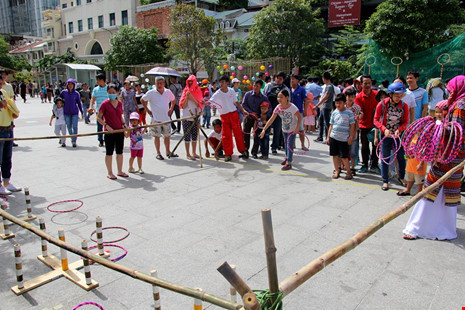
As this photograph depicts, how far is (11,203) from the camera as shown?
5.68 metres

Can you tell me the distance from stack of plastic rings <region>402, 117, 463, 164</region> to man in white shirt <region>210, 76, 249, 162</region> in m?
4.40

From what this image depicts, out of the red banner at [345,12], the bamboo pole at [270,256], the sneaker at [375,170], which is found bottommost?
the sneaker at [375,170]

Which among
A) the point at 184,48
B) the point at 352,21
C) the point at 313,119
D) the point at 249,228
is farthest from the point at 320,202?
the point at 352,21

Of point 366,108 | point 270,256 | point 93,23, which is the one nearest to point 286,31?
point 366,108

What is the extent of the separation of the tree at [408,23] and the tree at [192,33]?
12.7 m

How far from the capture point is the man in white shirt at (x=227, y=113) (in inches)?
320

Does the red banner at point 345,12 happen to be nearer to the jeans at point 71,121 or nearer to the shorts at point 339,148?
the jeans at point 71,121

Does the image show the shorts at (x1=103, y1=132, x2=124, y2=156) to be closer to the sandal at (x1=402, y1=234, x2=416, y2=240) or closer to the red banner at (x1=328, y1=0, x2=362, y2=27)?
the sandal at (x1=402, y1=234, x2=416, y2=240)

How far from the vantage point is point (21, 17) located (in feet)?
325

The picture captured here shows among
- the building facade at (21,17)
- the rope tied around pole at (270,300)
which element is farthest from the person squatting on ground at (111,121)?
the building facade at (21,17)

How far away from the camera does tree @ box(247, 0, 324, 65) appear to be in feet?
77.6

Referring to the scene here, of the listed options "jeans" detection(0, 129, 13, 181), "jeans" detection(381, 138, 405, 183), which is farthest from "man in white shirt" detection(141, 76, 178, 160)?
"jeans" detection(381, 138, 405, 183)

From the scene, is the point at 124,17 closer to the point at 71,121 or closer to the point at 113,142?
the point at 71,121

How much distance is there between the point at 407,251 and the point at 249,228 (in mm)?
1869
